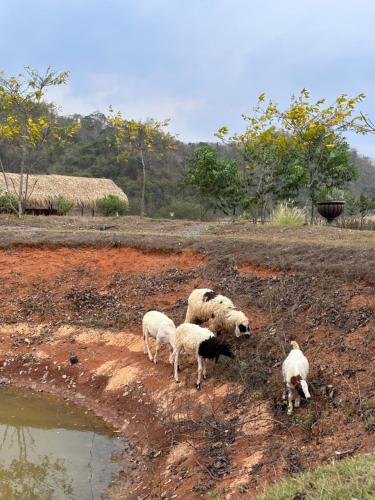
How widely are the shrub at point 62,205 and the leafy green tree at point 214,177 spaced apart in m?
7.72

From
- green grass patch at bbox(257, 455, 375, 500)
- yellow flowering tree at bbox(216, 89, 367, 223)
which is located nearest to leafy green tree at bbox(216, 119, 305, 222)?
yellow flowering tree at bbox(216, 89, 367, 223)

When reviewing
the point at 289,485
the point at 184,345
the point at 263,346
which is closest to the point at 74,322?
the point at 184,345

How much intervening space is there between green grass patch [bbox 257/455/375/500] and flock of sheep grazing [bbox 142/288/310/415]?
217 cm

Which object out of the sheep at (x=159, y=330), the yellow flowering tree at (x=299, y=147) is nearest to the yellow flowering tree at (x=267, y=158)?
the yellow flowering tree at (x=299, y=147)

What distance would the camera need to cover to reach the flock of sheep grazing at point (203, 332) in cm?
812

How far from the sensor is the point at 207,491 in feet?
17.7

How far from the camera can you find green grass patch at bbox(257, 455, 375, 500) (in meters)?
3.88

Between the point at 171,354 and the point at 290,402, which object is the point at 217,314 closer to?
the point at 171,354

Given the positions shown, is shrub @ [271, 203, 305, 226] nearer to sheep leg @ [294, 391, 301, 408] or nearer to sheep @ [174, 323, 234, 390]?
sheep @ [174, 323, 234, 390]

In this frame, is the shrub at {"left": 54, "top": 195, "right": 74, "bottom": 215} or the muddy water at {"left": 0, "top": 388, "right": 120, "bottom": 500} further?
the shrub at {"left": 54, "top": 195, "right": 74, "bottom": 215}

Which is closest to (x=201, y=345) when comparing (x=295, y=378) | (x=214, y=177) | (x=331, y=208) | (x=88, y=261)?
(x=295, y=378)

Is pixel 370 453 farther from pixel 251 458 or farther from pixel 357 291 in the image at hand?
pixel 357 291

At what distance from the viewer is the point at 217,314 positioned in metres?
9.23

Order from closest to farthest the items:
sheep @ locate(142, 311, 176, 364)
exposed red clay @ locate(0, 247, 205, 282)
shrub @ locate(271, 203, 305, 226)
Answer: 1. sheep @ locate(142, 311, 176, 364)
2. exposed red clay @ locate(0, 247, 205, 282)
3. shrub @ locate(271, 203, 305, 226)
